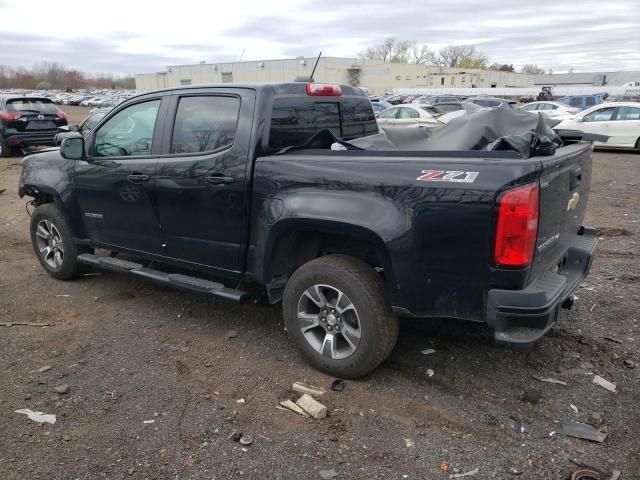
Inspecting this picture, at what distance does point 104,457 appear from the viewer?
2840 mm

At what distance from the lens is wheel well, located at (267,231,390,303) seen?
139 inches

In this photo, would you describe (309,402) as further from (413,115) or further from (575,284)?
(413,115)

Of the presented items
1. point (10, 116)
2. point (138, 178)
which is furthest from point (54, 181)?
point (10, 116)

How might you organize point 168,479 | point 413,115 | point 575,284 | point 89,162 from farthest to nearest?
point 413,115 → point 89,162 → point 575,284 → point 168,479

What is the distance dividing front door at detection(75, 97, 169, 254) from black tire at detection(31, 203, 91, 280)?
0.36m

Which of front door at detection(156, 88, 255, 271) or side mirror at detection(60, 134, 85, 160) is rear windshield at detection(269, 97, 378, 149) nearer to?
front door at detection(156, 88, 255, 271)

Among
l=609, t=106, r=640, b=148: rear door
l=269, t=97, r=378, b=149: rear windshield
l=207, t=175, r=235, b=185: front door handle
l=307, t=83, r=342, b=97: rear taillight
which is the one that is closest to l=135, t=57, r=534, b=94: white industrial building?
l=609, t=106, r=640, b=148: rear door

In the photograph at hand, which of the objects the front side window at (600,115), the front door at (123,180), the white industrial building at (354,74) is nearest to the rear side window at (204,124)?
the front door at (123,180)

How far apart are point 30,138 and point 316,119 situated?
44.8ft

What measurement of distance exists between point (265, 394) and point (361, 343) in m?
0.71

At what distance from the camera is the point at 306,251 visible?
3.81 meters

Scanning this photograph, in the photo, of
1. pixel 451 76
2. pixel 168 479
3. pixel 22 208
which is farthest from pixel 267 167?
pixel 451 76

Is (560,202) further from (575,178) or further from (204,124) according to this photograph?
(204,124)

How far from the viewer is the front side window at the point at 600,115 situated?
16.2 m
